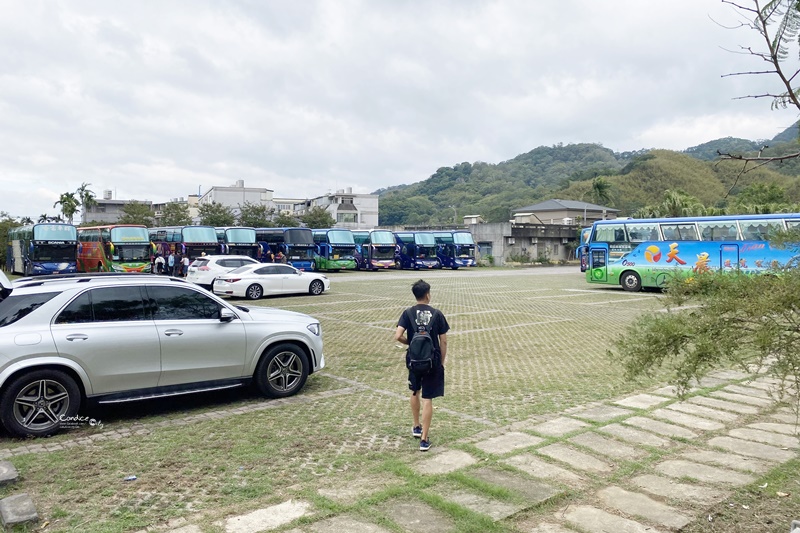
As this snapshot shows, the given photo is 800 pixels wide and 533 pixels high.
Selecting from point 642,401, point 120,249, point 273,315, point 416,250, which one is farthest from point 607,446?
point 416,250

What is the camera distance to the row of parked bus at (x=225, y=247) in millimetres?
30609

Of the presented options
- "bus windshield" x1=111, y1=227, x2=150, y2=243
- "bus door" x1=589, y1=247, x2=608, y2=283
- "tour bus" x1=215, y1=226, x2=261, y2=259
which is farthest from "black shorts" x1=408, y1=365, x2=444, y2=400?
"tour bus" x1=215, y1=226, x2=261, y2=259

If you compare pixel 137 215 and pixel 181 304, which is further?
pixel 137 215

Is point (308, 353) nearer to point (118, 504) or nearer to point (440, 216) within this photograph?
point (118, 504)

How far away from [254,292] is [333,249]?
18708 mm

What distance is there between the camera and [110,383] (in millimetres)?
6199

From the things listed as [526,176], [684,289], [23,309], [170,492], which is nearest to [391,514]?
[170,492]

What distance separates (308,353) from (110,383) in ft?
7.94

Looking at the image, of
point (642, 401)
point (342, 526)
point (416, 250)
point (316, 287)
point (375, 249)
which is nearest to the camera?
point (342, 526)

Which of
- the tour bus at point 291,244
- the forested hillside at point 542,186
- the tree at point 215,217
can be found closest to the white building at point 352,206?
the forested hillside at point 542,186

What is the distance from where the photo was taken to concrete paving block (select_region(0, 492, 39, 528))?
388cm

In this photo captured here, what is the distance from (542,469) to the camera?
193 inches

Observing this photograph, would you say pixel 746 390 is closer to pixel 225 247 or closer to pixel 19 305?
pixel 19 305

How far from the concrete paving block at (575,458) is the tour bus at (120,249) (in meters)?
30.0
